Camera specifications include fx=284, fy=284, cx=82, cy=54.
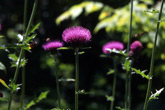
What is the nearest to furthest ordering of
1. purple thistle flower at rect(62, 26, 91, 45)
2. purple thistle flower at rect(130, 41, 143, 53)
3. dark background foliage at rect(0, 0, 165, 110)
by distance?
purple thistle flower at rect(62, 26, 91, 45)
purple thistle flower at rect(130, 41, 143, 53)
dark background foliage at rect(0, 0, 165, 110)

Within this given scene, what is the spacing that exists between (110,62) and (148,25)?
3.34ft

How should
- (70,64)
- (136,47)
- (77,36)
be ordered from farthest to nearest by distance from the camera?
(70,64)
(136,47)
(77,36)

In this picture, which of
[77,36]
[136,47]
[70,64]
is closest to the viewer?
[77,36]

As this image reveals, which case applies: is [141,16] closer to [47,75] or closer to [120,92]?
[120,92]

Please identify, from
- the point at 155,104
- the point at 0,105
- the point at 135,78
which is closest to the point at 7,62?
the point at 0,105

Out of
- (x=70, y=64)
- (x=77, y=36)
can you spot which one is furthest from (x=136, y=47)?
(x=70, y=64)

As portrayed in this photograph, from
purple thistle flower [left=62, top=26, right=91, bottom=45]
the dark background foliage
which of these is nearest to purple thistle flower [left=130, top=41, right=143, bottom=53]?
purple thistle flower [left=62, top=26, right=91, bottom=45]

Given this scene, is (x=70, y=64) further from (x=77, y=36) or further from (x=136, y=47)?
(x=77, y=36)

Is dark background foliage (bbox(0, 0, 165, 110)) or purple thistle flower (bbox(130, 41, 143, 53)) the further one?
dark background foliage (bbox(0, 0, 165, 110))

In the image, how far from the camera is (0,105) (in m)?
3.07

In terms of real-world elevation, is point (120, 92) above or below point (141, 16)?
below

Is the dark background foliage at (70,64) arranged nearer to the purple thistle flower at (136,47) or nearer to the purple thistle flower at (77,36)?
the purple thistle flower at (136,47)

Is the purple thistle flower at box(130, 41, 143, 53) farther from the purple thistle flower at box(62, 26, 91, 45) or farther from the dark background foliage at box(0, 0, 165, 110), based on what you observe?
the dark background foliage at box(0, 0, 165, 110)

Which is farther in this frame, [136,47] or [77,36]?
[136,47]
